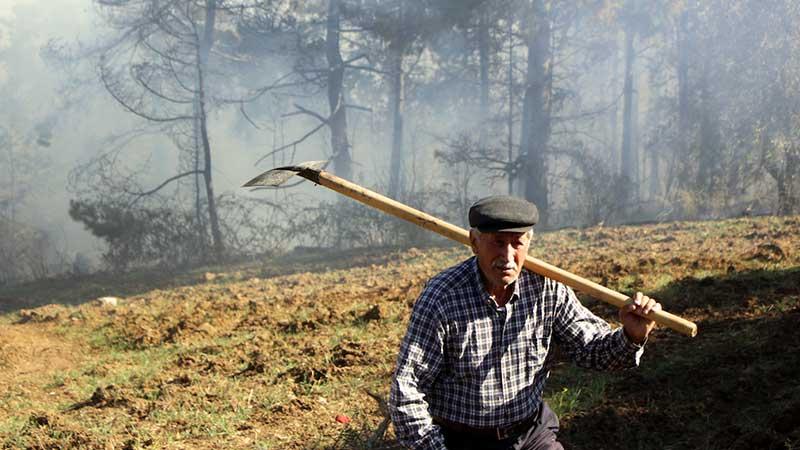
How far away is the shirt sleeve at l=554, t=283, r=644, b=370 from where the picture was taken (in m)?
2.68

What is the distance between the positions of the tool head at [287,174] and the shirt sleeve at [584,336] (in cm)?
120

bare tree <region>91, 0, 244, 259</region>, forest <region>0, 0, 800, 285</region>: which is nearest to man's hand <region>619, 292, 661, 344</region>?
forest <region>0, 0, 800, 285</region>

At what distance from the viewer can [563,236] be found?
1391 centimetres

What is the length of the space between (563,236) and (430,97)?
15.2 m

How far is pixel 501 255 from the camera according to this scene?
2512mm

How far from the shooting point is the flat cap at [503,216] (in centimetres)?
248

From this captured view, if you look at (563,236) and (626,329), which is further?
(563,236)

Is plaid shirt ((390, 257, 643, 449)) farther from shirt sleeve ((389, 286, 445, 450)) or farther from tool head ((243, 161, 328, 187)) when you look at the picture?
tool head ((243, 161, 328, 187))

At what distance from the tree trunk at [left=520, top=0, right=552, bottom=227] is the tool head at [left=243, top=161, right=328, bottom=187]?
16.6 meters

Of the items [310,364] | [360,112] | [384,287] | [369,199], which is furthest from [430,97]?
[369,199]

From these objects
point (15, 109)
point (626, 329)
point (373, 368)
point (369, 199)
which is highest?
point (15, 109)

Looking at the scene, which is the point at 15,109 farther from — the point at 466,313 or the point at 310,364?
the point at 466,313

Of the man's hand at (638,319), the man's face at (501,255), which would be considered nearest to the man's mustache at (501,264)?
the man's face at (501,255)

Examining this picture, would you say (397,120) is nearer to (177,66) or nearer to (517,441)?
(177,66)
